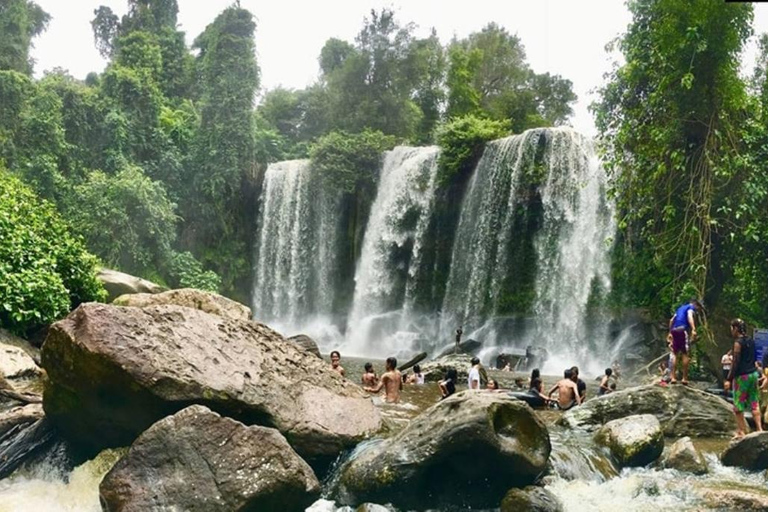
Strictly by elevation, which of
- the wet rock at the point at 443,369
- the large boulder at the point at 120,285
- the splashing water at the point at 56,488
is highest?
the large boulder at the point at 120,285

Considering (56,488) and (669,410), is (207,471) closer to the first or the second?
(56,488)

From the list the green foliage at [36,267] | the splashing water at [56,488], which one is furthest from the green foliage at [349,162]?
the splashing water at [56,488]

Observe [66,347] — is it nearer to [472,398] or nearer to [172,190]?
[472,398]

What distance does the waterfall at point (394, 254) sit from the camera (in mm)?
→ 26984

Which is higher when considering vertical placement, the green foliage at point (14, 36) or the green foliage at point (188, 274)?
the green foliage at point (14, 36)

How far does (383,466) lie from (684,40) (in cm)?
1059

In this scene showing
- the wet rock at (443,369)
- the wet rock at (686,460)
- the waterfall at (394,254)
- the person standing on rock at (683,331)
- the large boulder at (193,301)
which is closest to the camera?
the wet rock at (686,460)

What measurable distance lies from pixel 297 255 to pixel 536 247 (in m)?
11.9

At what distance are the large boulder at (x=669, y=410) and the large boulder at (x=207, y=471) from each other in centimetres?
518

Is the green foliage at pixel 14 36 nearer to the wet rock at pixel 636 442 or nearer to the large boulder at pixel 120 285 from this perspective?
the large boulder at pixel 120 285

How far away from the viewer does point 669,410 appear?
9453mm

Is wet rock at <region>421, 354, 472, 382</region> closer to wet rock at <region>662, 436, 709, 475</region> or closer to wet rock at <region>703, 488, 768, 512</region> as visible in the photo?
wet rock at <region>662, 436, 709, 475</region>

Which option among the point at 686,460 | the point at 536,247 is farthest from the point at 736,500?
the point at 536,247

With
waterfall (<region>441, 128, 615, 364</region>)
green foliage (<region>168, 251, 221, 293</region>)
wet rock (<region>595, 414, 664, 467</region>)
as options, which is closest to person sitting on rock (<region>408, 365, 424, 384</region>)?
wet rock (<region>595, 414, 664, 467</region>)
